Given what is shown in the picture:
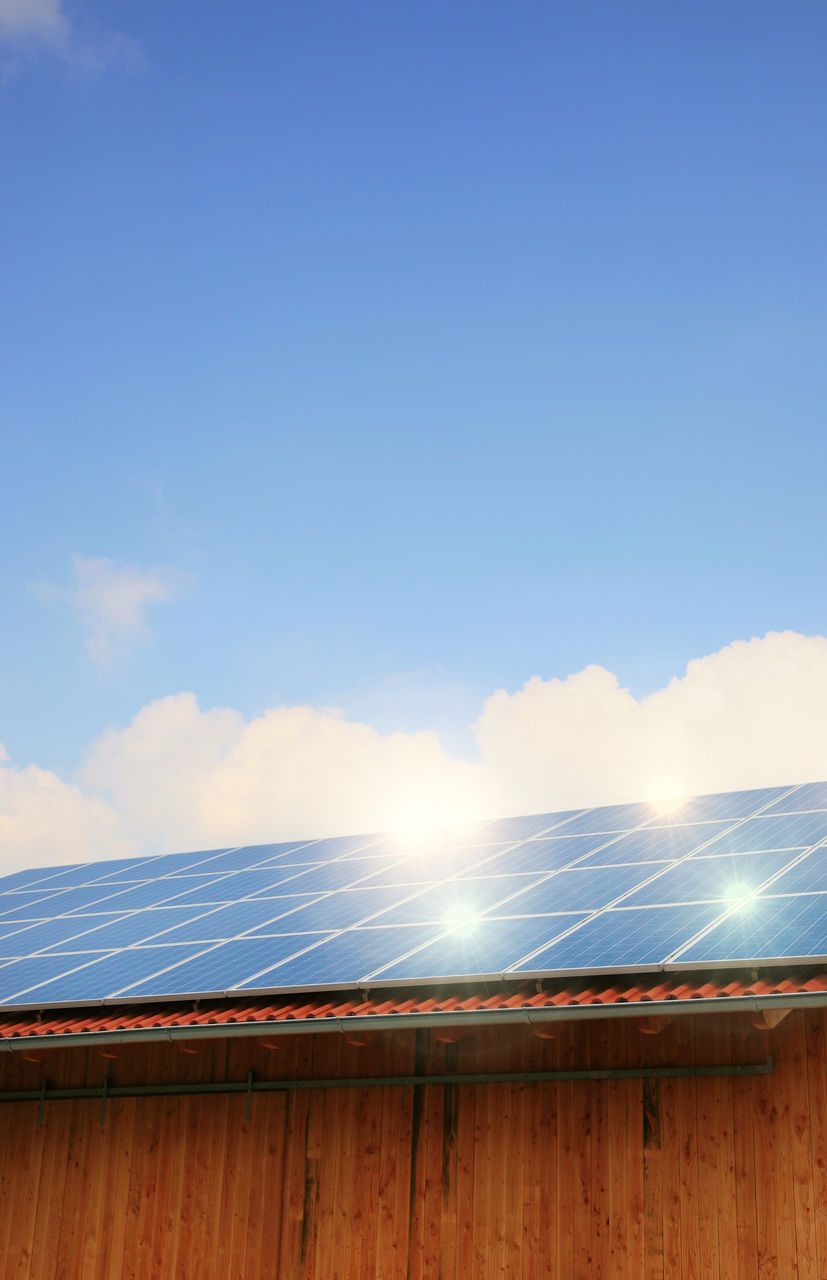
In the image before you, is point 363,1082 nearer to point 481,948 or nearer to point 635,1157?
point 481,948

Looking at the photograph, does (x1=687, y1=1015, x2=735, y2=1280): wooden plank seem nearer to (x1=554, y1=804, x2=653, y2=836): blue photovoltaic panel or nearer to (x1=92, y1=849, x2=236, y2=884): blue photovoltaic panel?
(x1=554, y1=804, x2=653, y2=836): blue photovoltaic panel

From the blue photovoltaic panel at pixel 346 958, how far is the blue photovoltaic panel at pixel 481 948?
24 centimetres

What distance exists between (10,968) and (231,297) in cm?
1942

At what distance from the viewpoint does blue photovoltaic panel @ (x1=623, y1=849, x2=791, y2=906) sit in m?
10.6

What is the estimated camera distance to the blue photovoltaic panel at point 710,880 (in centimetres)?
1061

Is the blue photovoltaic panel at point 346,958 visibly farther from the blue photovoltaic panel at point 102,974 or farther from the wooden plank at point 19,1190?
the wooden plank at point 19,1190

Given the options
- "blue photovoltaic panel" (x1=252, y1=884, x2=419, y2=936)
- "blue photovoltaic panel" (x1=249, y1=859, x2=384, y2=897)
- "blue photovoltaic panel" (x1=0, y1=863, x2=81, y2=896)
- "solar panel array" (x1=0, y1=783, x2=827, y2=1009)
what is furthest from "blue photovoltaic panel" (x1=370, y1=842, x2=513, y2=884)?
"blue photovoltaic panel" (x1=0, y1=863, x2=81, y2=896)

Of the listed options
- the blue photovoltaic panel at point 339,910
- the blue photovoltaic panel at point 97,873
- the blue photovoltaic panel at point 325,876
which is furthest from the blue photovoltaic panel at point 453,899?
the blue photovoltaic panel at point 97,873

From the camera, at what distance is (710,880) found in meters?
11.2

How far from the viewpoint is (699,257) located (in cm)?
2452

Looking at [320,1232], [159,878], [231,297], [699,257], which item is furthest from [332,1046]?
[231,297]

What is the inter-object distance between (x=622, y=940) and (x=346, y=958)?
2828mm

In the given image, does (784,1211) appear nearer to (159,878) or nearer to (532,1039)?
(532,1039)

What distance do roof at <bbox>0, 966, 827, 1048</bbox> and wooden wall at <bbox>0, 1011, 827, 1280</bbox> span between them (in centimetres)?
119
